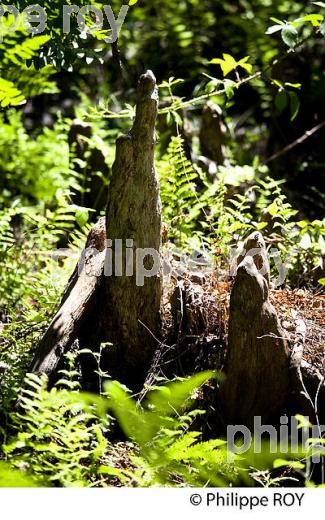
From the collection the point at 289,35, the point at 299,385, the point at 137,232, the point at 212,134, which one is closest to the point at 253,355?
the point at 299,385

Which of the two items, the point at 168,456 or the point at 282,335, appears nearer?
the point at 168,456

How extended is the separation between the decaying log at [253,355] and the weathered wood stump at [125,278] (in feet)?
1.46

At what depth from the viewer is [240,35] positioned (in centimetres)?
718

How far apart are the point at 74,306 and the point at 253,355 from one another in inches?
32.3

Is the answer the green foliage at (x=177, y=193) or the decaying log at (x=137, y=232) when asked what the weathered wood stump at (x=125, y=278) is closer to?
the decaying log at (x=137, y=232)

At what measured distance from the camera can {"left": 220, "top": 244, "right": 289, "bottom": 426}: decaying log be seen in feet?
10.0

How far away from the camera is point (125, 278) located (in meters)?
3.34

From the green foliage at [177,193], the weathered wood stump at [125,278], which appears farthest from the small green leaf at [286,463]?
the green foliage at [177,193]

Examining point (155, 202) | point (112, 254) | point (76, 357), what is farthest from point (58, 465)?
point (155, 202)

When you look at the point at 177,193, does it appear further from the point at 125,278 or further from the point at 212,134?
the point at 212,134

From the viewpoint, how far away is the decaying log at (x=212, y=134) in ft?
16.5
